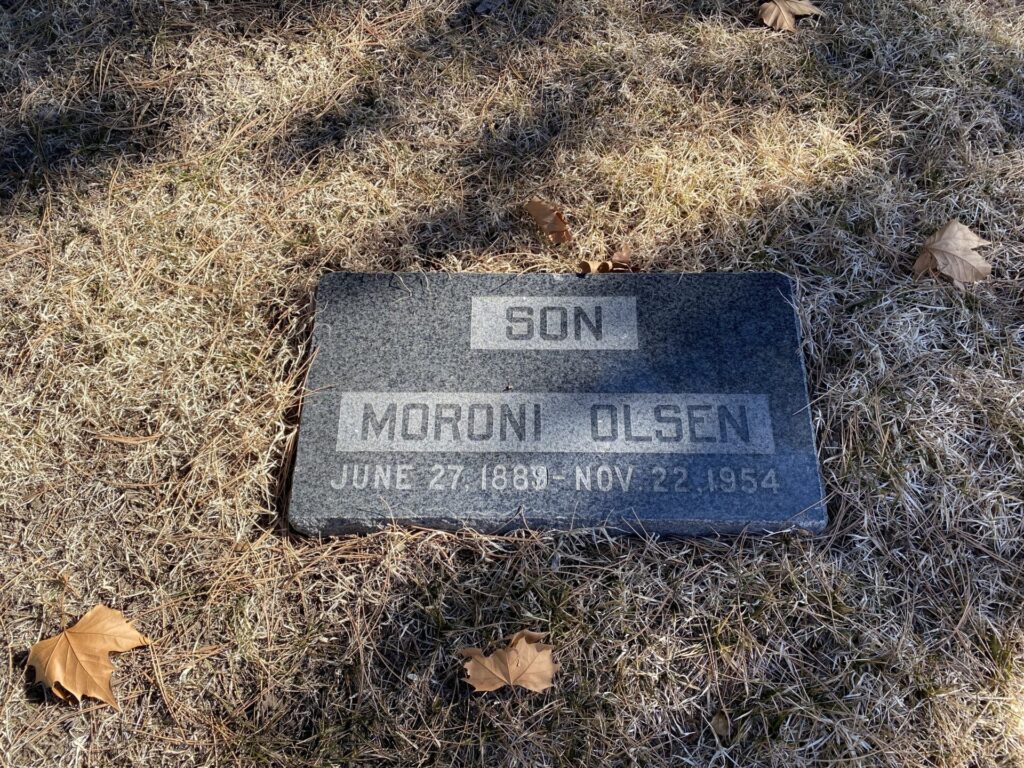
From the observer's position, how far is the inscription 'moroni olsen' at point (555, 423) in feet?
6.32

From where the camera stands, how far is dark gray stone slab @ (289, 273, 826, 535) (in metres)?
1.87

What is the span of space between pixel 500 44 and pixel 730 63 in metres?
0.88

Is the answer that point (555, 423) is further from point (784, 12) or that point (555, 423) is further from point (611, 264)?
point (784, 12)

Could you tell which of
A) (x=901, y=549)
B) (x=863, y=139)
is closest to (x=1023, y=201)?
(x=863, y=139)

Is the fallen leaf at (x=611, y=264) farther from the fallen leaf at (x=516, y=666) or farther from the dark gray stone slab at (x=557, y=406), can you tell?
the fallen leaf at (x=516, y=666)

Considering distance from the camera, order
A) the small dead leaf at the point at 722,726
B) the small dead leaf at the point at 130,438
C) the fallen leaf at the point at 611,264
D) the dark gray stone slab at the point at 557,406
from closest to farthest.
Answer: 1. the small dead leaf at the point at 722,726
2. the dark gray stone slab at the point at 557,406
3. the small dead leaf at the point at 130,438
4. the fallen leaf at the point at 611,264

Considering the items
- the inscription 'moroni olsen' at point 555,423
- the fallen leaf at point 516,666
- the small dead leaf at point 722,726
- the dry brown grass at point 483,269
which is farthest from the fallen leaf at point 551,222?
the small dead leaf at point 722,726

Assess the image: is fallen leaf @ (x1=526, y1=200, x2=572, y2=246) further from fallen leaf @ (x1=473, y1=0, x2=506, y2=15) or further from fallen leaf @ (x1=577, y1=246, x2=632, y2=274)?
fallen leaf @ (x1=473, y1=0, x2=506, y2=15)

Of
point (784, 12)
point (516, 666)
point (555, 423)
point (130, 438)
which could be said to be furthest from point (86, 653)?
point (784, 12)

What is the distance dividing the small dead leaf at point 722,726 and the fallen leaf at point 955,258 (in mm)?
1486

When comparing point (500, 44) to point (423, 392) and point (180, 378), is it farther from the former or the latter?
point (180, 378)

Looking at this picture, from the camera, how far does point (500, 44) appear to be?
8.96ft

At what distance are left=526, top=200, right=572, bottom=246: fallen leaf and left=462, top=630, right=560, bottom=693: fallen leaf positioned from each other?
124 cm

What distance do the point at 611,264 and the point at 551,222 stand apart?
0.84 ft
